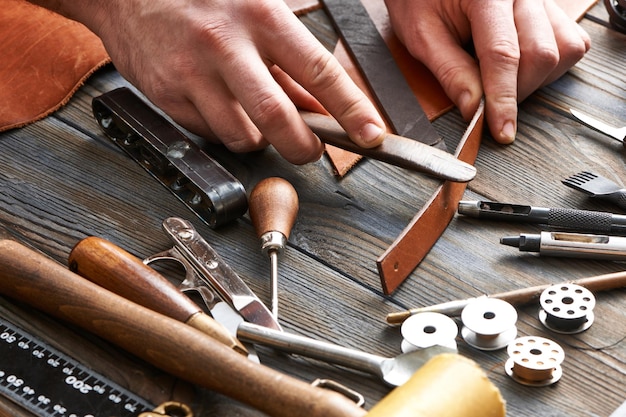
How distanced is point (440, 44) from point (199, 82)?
490 millimetres

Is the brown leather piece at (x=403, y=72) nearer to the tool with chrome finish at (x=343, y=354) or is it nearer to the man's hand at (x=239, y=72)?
the man's hand at (x=239, y=72)

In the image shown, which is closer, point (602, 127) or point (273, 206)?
point (273, 206)

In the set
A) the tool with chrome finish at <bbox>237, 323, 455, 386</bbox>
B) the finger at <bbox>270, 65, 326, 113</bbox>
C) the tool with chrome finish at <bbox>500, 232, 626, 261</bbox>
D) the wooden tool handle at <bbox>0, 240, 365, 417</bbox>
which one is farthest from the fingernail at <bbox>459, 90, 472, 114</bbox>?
the wooden tool handle at <bbox>0, 240, 365, 417</bbox>

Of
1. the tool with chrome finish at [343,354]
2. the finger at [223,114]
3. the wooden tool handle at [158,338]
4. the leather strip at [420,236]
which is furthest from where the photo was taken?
the finger at [223,114]

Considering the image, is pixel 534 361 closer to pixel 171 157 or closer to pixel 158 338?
pixel 158 338

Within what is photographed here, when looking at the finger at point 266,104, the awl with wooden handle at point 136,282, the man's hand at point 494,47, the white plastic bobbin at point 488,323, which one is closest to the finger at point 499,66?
the man's hand at point 494,47

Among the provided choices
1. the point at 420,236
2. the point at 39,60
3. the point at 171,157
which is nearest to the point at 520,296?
the point at 420,236

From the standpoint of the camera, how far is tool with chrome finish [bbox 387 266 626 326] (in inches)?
46.3

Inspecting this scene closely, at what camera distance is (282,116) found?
1373 millimetres

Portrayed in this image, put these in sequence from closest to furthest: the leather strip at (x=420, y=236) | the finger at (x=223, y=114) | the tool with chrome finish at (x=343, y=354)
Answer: the tool with chrome finish at (x=343, y=354)
the leather strip at (x=420, y=236)
the finger at (x=223, y=114)

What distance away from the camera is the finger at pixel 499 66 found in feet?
5.04

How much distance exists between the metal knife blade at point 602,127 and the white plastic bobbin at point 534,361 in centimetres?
53

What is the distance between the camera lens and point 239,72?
1386mm

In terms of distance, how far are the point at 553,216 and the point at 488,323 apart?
0.93ft
